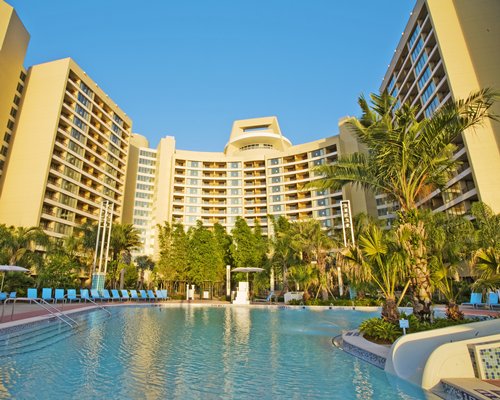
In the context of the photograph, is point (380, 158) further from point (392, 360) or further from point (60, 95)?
point (60, 95)

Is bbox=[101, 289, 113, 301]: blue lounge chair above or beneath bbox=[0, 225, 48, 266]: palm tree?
beneath

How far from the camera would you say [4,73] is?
136 ft

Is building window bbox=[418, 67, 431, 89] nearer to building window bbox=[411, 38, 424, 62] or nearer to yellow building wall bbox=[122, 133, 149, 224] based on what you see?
building window bbox=[411, 38, 424, 62]

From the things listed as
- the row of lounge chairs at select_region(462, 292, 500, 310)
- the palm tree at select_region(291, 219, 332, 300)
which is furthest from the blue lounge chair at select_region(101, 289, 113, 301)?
the row of lounge chairs at select_region(462, 292, 500, 310)

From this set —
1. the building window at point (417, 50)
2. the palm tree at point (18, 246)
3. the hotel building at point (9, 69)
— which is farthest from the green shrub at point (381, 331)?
the hotel building at point (9, 69)

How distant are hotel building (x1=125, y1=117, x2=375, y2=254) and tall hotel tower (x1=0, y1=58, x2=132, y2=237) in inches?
620

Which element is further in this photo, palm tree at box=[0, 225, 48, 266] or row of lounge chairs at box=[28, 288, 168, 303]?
palm tree at box=[0, 225, 48, 266]

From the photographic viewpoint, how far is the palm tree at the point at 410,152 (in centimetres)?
937

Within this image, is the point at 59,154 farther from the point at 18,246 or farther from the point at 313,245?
the point at 313,245

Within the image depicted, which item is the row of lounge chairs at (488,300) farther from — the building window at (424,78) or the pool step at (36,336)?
the building window at (424,78)

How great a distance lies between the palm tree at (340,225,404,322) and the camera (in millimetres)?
10281

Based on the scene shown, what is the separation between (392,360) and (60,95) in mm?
52047

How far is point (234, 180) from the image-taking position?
7094 cm

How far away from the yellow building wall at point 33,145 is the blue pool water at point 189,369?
1407 inches
